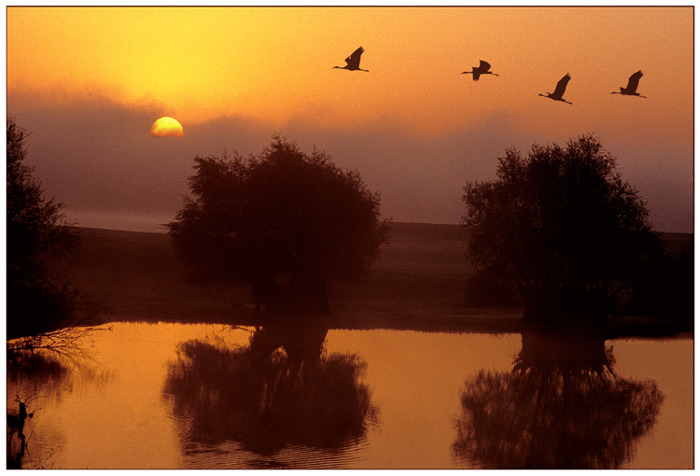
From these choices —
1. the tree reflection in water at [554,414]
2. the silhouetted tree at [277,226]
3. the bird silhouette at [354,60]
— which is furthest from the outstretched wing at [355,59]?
the silhouetted tree at [277,226]

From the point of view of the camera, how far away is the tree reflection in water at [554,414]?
66.9ft

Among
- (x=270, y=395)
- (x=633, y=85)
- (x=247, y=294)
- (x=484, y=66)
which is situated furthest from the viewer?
(x=247, y=294)

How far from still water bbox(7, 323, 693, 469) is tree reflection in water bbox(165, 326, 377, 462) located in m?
0.07

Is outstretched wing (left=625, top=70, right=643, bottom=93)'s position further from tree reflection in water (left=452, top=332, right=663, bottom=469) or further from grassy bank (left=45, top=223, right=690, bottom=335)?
grassy bank (left=45, top=223, right=690, bottom=335)

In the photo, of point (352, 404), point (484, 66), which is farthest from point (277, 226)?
point (352, 404)

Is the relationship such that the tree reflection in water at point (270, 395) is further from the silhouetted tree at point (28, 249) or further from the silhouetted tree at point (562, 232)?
the silhouetted tree at point (562, 232)

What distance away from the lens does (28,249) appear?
2889 cm

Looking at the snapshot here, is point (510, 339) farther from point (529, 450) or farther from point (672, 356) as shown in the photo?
point (529, 450)

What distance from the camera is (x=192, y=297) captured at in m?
59.0

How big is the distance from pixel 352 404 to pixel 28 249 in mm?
12482

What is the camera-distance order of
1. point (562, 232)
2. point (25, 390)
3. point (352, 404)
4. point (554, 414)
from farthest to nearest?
point (562, 232)
point (352, 404)
point (554, 414)
point (25, 390)

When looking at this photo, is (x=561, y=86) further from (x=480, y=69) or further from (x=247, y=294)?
(x=247, y=294)

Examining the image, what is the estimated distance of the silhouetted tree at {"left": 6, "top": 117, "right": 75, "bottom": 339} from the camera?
92.6ft

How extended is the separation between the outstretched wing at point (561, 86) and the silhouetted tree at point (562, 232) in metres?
14.7
